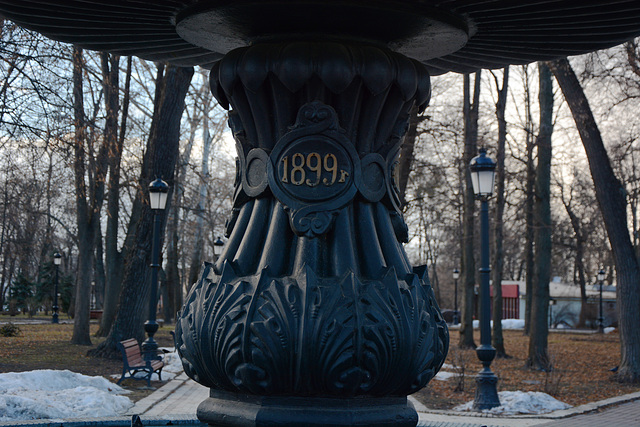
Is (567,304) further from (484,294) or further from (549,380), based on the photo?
(484,294)

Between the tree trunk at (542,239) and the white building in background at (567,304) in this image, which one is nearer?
the tree trunk at (542,239)

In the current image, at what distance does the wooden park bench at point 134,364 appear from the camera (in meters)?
13.3

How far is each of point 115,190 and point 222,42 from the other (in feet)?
66.0

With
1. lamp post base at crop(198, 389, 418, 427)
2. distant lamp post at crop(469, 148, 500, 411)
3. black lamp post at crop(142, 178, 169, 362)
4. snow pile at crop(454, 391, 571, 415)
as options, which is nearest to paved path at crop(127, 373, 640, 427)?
snow pile at crop(454, 391, 571, 415)

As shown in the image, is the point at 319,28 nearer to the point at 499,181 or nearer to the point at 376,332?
the point at 376,332

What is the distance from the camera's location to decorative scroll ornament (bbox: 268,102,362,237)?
3512 mm

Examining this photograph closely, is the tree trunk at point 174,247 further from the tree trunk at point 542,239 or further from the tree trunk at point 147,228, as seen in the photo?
the tree trunk at point 542,239

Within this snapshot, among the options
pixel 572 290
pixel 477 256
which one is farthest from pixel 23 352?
pixel 572 290

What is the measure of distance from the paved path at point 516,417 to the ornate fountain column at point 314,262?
19.8ft

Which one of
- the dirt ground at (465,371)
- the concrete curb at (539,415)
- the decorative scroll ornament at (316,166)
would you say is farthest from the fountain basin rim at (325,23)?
the dirt ground at (465,371)

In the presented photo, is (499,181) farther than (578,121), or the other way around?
(499,181)

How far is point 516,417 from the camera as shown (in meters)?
10.7

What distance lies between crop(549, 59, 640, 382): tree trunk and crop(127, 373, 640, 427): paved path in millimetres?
3342

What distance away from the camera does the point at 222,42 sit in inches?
156
